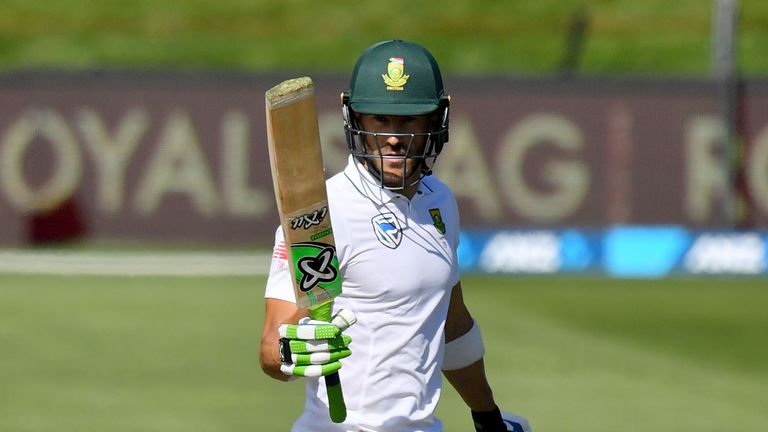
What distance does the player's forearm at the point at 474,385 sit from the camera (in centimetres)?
525

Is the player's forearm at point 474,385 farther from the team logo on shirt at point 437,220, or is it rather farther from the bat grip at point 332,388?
the bat grip at point 332,388

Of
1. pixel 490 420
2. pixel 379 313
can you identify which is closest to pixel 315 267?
pixel 379 313

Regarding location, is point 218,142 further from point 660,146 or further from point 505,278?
point 660,146

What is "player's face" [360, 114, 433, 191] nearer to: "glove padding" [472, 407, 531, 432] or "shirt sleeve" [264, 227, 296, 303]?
"shirt sleeve" [264, 227, 296, 303]

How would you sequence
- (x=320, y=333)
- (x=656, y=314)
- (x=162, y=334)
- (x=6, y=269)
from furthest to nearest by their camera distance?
1. (x=6, y=269)
2. (x=656, y=314)
3. (x=162, y=334)
4. (x=320, y=333)

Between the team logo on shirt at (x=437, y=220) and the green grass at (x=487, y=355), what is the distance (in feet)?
13.9

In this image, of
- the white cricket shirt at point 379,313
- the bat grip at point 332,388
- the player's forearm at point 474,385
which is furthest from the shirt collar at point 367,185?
the player's forearm at point 474,385

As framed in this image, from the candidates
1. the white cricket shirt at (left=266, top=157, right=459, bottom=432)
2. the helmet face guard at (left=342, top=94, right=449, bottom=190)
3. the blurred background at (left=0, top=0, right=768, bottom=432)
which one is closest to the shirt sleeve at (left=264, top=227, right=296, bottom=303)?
the white cricket shirt at (left=266, top=157, right=459, bottom=432)

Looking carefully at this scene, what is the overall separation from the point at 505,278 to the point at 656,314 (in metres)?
2.56

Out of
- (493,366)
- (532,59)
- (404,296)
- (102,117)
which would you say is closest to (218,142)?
(102,117)

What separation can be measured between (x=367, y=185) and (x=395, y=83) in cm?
35

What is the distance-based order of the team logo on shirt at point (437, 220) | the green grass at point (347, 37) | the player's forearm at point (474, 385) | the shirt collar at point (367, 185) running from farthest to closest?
the green grass at point (347, 37), the player's forearm at point (474, 385), the team logo on shirt at point (437, 220), the shirt collar at point (367, 185)

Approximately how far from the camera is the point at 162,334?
12047 millimetres

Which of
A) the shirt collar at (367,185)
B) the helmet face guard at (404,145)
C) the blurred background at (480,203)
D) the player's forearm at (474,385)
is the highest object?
the helmet face guard at (404,145)
